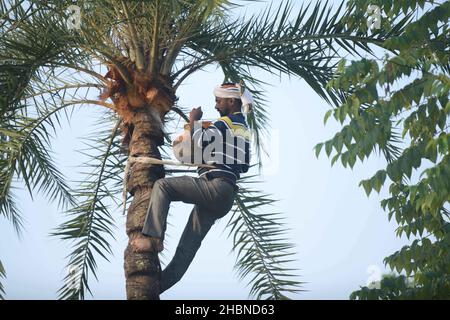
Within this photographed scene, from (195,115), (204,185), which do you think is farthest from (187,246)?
(195,115)

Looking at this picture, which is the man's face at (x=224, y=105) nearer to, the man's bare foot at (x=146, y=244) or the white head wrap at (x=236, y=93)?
the white head wrap at (x=236, y=93)

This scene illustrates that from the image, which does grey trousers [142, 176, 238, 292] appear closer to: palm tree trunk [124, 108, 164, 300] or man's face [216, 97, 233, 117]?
palm tree trunk [124, 108, 164, 300]

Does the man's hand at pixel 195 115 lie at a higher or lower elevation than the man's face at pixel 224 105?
lower

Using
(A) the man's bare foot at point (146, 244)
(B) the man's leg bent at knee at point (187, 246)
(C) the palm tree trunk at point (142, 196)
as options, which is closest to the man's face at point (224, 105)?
(C) the palm tree trunk at point (142, 196)

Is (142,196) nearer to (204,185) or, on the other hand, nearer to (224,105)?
(204,185)

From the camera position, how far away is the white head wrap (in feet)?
26.5

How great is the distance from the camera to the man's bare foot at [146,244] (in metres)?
7.73

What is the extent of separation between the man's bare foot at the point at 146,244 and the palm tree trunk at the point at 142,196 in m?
0.05

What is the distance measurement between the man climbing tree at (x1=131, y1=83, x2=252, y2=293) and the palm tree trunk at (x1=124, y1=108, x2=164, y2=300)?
90 millimetres

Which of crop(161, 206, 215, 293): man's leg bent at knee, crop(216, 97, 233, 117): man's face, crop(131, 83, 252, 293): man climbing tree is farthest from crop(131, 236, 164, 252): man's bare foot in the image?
crop(216, 97, 233, 117): man's face

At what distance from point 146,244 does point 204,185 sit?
0.77 m

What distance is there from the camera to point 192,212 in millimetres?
8367

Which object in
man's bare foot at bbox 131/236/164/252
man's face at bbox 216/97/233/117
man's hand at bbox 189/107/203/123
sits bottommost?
man's bare foot at bbox 131/236/164/252
